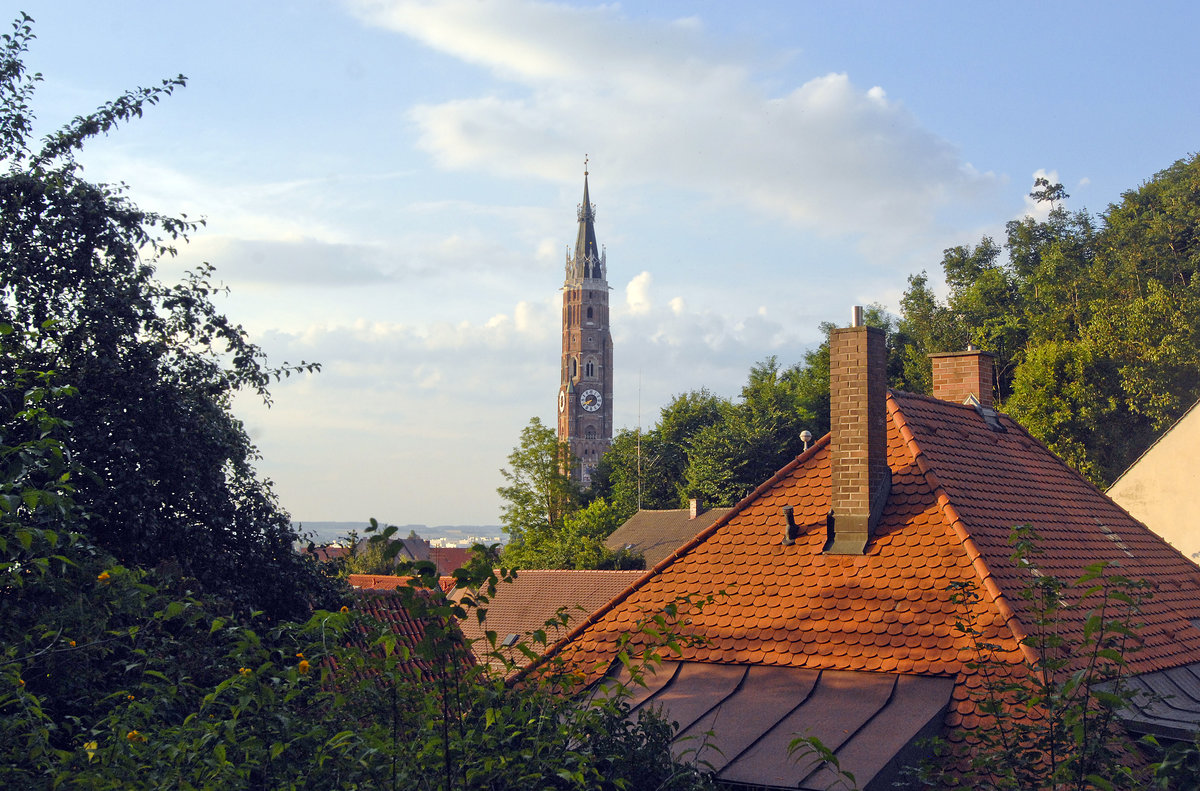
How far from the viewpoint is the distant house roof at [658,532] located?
55312 millimetres

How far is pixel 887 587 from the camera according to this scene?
10.6m

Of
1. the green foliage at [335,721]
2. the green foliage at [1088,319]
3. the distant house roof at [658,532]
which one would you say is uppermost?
the green foliage at [1088,319]

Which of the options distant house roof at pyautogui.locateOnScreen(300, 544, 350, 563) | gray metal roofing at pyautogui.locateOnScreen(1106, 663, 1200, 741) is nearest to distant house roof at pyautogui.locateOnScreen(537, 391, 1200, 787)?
gray metal roofing at pyautogui.locateOnScreen(1106, 663, 1200, 741)

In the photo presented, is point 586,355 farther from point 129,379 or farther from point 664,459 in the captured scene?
point 129,379

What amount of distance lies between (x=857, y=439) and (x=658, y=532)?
47.4 m

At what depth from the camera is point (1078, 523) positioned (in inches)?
531

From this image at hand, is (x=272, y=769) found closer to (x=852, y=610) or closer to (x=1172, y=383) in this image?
(x=852, y=610)

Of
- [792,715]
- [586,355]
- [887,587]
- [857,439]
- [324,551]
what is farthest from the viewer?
[586,355]

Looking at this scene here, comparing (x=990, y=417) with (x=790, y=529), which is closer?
(x=790, y=529)

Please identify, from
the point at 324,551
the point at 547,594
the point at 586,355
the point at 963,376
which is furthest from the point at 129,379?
the point at 586,355

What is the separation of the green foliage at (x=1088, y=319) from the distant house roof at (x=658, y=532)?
13511mm

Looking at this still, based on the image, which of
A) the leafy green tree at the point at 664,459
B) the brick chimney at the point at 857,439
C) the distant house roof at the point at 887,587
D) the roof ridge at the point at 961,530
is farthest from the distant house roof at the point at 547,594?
the leafy green tree at the point at 664,459

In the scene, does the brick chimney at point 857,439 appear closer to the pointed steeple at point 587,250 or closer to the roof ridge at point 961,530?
the roof ridge at point 961,530

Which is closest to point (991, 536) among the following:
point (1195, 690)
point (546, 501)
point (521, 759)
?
point (1195, 690)
